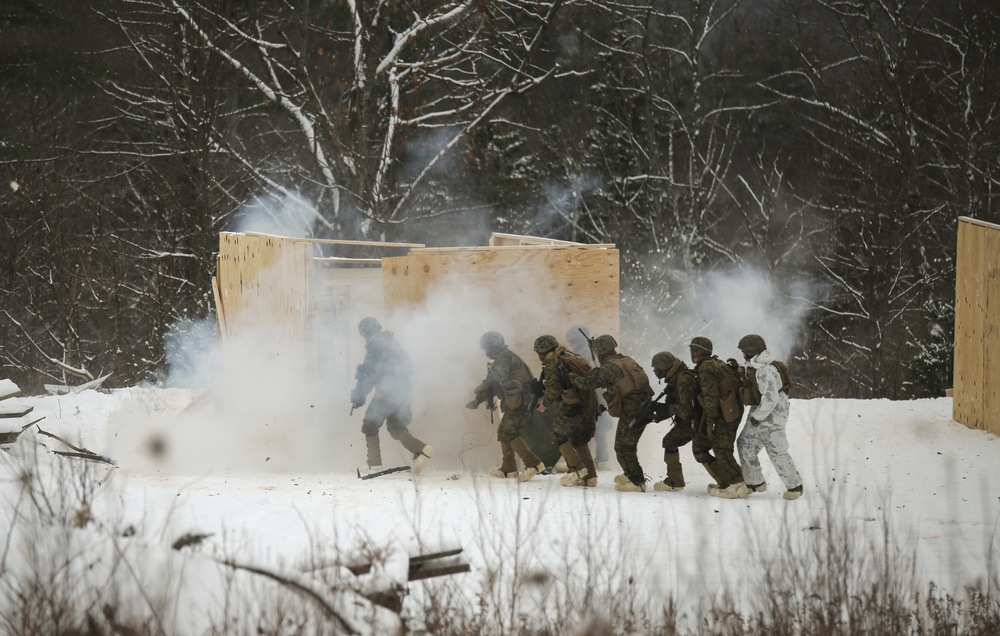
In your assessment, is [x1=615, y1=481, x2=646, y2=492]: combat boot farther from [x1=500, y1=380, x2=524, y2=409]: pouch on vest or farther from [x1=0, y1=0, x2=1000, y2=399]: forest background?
[x1=0, y1=0, x2=1000, y2=399]: forest background

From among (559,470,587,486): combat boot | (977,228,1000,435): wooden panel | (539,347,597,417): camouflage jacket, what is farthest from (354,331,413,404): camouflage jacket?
(977,228,1000,435): wooden panel

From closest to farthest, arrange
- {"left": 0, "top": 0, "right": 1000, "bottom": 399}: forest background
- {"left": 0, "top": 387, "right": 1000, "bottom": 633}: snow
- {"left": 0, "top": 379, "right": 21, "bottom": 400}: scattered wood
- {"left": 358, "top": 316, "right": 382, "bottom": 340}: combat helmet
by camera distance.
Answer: {"left": 0, "top": 387, "right": 1000, "bottom": 633}: snow → {"left": 358, "top": 316, "right": 382, "bottom": 340}: combat helmet → {"left": 0, "top": 379, "right": 21, "bottom": 400}: scattered wood → {"left": 0, "top": 0, "right": 1000, "bottom": 399}: forest background

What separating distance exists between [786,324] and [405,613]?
20277 mm

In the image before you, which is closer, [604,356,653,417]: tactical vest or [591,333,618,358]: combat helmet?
[604,356,653,417]: tactical vest

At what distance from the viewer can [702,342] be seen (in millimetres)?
8758

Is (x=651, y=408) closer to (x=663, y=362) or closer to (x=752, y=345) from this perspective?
(x=663, y=362)

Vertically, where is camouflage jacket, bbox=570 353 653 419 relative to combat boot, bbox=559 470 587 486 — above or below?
above

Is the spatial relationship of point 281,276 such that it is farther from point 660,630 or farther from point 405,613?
point 660,630

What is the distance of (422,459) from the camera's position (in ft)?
32.8

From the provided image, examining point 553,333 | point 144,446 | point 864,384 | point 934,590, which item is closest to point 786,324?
point 864,384

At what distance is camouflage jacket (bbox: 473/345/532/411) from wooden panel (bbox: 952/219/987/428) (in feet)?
19.3

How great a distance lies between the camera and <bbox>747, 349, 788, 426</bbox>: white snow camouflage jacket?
8539 mm

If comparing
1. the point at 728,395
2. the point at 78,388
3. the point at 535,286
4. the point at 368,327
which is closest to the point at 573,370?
the point at 728,395

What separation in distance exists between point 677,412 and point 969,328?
5546 millimetres
